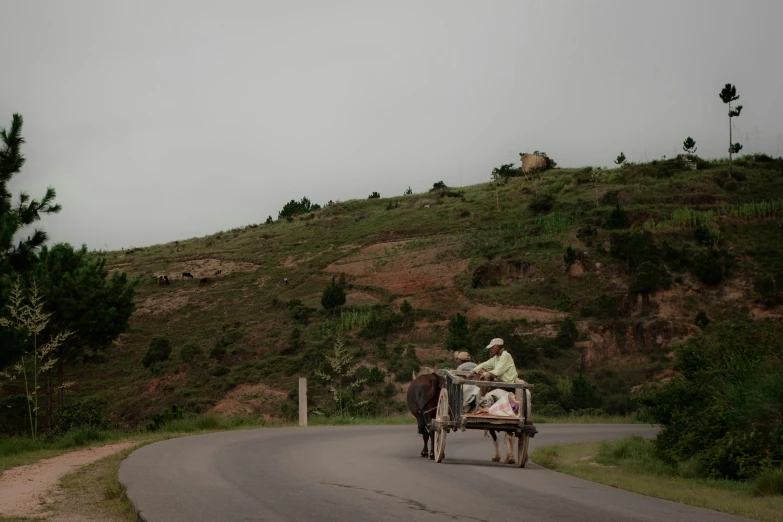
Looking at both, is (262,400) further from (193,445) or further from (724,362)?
(724,362)

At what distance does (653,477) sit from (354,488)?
20.8ft

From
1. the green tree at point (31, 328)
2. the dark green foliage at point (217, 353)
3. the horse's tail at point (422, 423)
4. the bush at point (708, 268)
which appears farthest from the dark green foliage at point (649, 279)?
the horse's tail at point (422, 423)

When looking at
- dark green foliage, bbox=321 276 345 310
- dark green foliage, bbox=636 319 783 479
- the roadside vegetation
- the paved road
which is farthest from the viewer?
dark green foliage, bbox=321 276 345 310

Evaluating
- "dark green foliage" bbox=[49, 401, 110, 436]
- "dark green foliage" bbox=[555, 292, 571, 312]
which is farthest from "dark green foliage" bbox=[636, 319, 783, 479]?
"dark green foliage" bbox=[555, 292, 571, 312]

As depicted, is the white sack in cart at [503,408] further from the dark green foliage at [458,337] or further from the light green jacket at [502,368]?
the dark green foliage at [458,337]

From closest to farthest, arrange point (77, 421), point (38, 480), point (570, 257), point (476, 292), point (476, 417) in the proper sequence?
point (38, 480) → point (476, 417) → point (77, 421) → point (476, 292) → point (570, 257)

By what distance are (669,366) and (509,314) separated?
13.2 metres

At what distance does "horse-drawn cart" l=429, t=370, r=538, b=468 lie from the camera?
14.0 m

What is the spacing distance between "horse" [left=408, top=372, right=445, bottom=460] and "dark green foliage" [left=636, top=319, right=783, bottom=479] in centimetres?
479

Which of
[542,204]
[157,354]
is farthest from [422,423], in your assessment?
[542,204]

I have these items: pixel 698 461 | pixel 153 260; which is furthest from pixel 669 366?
pixel 153 260

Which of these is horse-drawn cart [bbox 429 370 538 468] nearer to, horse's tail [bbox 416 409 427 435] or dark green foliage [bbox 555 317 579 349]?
horse's tail [bbox 416 409 427 435]

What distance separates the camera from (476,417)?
45.6ft

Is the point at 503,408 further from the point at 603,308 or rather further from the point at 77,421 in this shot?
the point at 603,308
